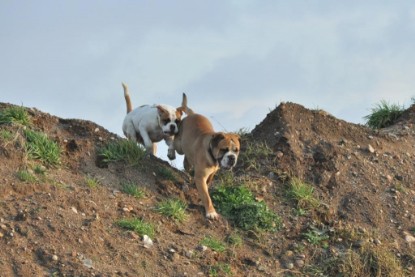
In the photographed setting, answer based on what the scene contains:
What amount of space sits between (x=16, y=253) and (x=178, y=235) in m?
1.93

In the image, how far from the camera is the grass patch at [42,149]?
9602 mm

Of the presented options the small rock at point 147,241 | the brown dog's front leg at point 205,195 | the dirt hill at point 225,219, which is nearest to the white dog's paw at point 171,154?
the dirt hill at point 225,219

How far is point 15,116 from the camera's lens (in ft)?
33.3

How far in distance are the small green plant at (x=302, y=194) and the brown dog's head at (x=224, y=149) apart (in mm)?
1130

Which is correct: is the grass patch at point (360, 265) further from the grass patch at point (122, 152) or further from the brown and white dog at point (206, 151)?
the grass patch at point (122, 152)

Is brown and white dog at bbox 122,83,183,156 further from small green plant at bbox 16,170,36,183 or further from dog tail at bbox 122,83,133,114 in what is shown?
small green plant at bbox 16,170,36,183

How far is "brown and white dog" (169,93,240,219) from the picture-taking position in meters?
9.67

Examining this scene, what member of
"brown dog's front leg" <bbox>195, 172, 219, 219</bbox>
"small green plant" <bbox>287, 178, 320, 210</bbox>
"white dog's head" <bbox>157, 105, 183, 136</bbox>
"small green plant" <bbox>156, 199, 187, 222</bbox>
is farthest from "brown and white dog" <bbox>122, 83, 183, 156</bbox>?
"small green plant" <bbox>287, 178, 320, 210</bbox>

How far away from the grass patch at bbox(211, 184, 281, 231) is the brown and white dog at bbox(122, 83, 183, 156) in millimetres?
1264

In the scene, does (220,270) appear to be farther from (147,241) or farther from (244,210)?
(244,210)

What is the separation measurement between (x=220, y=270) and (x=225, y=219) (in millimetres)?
1086

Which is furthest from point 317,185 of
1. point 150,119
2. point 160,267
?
point 160,267

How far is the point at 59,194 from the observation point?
9008 millimetres

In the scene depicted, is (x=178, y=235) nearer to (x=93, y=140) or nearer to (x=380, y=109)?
(x=93, y=140)
